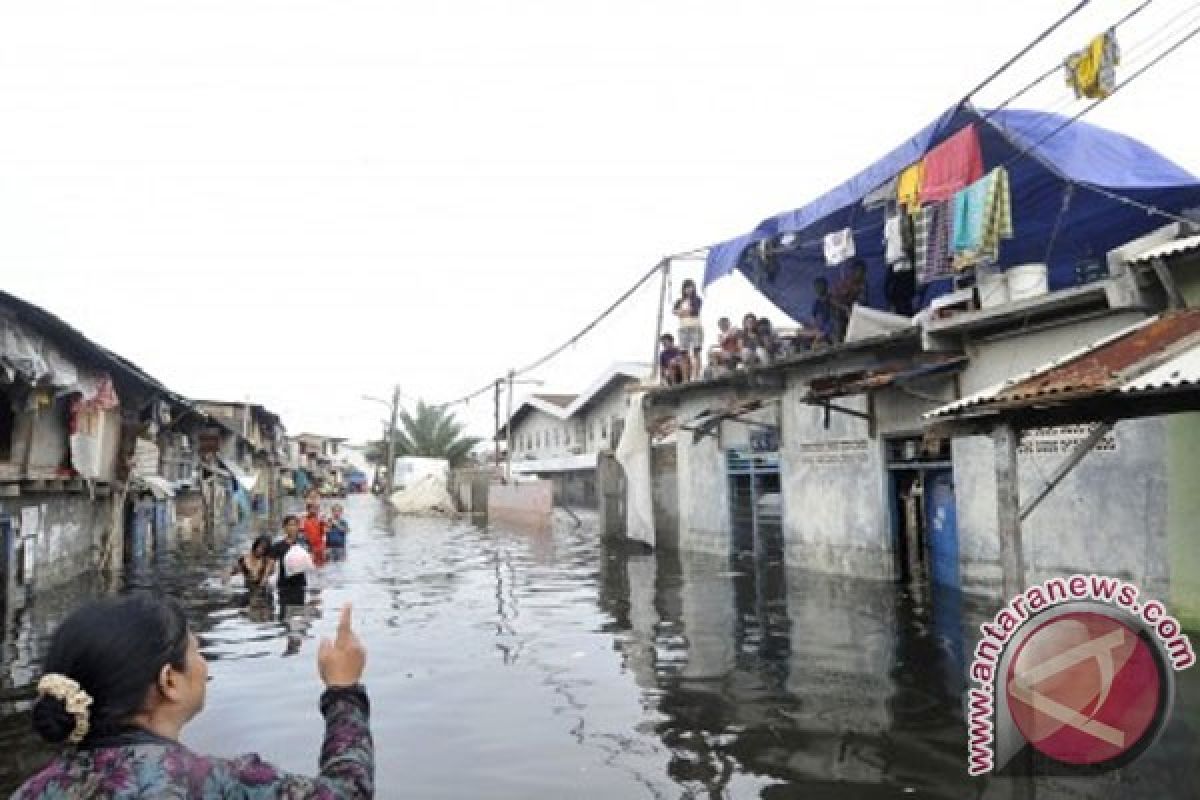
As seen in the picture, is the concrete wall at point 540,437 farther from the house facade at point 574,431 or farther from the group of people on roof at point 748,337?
the group of people on roof at point 748,337

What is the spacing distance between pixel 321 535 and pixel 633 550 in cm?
775

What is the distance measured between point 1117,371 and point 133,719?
6209 millimetres

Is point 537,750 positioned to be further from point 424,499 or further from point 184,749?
point 424,499

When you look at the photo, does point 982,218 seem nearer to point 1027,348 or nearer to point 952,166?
point 952,166

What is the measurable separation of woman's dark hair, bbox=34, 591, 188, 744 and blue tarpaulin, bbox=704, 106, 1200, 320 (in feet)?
36.3

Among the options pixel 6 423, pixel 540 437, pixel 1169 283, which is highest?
pixel 540 437

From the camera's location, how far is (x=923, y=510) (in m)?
14.1

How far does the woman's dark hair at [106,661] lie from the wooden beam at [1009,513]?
19.2 feet

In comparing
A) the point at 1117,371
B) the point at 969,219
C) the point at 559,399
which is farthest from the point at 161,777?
the point at 559,399

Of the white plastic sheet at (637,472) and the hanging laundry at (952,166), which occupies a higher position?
the hanging laundry at (952,166)

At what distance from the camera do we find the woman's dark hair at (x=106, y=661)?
1.94 metres

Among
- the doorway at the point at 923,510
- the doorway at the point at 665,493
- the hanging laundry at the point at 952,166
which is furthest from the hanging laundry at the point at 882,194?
the doorway at the point at 665,493

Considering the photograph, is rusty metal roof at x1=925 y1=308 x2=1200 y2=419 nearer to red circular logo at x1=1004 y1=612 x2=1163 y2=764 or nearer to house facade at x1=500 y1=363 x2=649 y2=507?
red circular logo at x1=1004 y1=612 x2=1163 y2=764

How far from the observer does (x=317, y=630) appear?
1152 centimetres
